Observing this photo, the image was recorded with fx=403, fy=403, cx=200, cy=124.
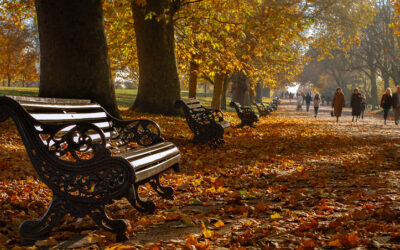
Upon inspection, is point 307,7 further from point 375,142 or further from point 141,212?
point 141,212

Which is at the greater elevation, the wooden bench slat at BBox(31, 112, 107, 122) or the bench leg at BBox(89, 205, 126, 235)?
the wooden bench slat at BBox(31, 112, 107, 122)

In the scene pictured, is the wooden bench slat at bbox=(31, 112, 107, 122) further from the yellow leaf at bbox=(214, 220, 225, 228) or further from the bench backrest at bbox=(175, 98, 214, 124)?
the bench backrest at bbox=(175, 98, 214, 124)

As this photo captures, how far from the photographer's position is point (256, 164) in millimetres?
7496

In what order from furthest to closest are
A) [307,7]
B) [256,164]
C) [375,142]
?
[307,7]
[375,142]
[256,164]

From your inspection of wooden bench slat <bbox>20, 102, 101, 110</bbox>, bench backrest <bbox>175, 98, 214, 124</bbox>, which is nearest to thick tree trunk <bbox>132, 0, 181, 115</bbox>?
bench backrest <bbox>175, 98, 214, 124</bbox>

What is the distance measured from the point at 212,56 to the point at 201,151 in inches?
335

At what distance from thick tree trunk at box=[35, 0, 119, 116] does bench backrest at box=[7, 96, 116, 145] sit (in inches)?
105

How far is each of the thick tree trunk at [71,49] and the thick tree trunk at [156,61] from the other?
4.68m

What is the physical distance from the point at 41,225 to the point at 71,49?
4978 mm

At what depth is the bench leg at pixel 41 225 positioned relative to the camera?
3.38 m

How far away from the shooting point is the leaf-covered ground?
329 cm

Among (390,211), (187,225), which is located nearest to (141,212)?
(187,225)

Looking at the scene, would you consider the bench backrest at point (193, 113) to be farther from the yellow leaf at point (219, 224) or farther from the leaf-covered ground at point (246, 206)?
the yellow leaf at point (219, 224)

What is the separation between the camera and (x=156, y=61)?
41.7 feet
